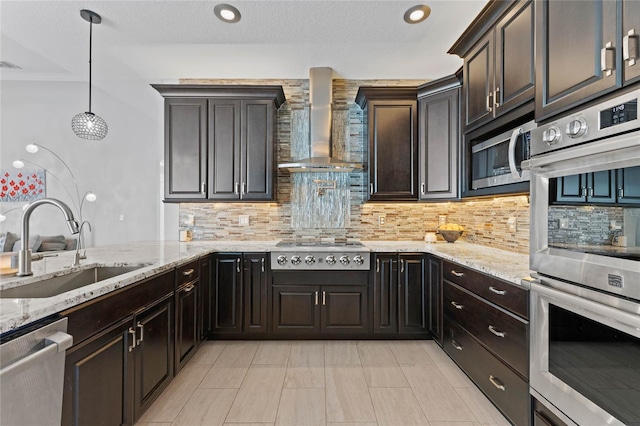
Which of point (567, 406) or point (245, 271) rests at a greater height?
point (245, 271)

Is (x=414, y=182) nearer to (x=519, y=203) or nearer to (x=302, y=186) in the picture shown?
(x=519, y=203)

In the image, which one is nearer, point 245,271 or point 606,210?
point 606,210

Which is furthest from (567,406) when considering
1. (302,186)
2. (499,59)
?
(302,186)

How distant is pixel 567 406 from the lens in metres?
1.29

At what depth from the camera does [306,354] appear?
2725mm

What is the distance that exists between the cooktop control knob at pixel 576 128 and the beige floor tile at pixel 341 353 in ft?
7.08

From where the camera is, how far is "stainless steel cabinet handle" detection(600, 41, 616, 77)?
116 centimetres

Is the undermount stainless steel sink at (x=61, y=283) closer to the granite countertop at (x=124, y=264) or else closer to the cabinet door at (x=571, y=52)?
the granite countertop at (x=124, y=264)

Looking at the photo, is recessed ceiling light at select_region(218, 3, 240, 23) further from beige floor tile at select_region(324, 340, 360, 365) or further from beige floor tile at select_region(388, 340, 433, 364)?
beige floor tile at select_region(388, 340, 433, 364)

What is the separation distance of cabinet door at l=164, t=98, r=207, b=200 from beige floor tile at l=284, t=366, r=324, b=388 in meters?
1.97

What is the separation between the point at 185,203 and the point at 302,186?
4.60 feet

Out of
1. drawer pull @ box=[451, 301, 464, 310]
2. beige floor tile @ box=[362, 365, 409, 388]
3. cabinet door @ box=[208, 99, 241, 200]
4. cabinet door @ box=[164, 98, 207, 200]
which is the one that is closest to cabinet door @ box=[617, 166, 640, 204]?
drawer pull @ box=[451, 301, 464, 310]

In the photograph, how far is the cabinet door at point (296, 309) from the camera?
9.77 feet

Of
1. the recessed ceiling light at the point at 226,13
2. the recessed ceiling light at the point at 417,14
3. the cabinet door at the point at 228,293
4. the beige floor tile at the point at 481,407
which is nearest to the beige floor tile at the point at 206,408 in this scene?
the cabinet door at the point at 228,293
